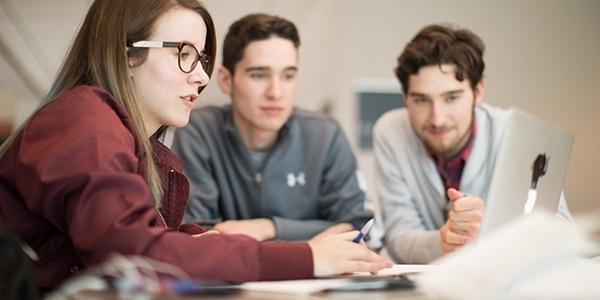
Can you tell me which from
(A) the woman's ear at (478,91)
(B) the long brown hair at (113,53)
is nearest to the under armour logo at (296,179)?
(A) the woman's ear at (478,91)

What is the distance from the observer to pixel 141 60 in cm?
130

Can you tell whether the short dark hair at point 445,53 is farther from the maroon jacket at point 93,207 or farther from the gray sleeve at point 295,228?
the maroon jacket at point 93,207

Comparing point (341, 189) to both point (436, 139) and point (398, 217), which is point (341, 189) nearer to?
point (398, 217)

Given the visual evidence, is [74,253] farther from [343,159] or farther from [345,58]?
[345,58]

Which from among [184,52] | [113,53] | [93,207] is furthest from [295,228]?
[93,207]

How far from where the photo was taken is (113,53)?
4.00 ft

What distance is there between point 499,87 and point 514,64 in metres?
0.12

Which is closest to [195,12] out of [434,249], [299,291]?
[299,291]

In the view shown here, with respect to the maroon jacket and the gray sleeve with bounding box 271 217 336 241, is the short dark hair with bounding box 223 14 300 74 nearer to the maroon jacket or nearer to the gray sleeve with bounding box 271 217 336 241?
the gray sleeve with bounding box 271 217 336 241

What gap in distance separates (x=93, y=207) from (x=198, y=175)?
1.33 m

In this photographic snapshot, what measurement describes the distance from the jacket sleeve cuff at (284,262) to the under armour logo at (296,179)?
1264 mm

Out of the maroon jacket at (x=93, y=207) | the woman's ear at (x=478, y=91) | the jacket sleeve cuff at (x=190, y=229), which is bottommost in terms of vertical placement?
the woman's ear at (x=478, y=91)

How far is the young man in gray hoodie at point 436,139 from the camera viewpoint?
2.07 metres

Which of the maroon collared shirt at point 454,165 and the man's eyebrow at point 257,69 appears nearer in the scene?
the maroon collared shirt at point 454,165
